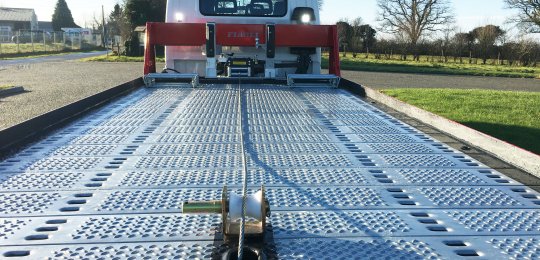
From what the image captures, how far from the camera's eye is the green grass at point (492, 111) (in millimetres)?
7359

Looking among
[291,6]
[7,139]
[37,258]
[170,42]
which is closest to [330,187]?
[37,258]

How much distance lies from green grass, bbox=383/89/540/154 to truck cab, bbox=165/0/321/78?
308 centimetres

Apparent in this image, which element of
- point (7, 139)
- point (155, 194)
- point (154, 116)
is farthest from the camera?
point (154, 116)

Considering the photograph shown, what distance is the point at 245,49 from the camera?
6660mm

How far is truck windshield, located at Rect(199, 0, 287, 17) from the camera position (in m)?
6.97

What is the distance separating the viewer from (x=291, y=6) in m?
7.04

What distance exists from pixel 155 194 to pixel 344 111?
2564 millimetres

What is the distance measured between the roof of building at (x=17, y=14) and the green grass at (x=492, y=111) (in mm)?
85567

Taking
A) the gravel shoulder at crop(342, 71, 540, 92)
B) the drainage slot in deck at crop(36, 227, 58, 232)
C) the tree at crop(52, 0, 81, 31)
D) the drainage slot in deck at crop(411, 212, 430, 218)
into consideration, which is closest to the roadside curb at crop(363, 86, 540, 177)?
the drainage slot in deck at crop(411, 212, 430, 218)

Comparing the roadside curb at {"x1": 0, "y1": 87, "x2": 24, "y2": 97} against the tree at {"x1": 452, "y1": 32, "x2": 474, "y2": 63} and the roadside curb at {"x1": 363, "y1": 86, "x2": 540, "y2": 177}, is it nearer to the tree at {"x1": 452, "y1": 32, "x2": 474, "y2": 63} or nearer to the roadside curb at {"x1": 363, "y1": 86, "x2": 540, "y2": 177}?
the roadside curb at {"x1": 363, "y1": 86, "x2": 540, "y2": 177}

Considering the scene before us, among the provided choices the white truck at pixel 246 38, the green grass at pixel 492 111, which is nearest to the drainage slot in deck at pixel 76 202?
the white truck at pixel 246 38

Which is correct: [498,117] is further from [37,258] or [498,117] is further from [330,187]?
[37,258]

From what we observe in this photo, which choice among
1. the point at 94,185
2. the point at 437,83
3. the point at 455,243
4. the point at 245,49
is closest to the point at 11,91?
the point at 245,49

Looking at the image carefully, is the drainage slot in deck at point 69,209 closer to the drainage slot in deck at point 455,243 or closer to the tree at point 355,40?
the drainage slot in deck at point 455,243
